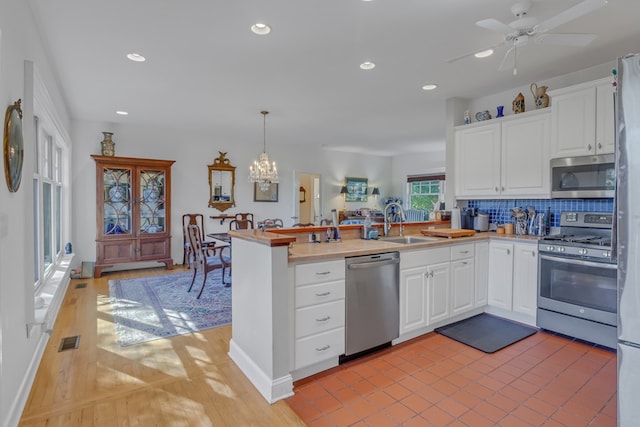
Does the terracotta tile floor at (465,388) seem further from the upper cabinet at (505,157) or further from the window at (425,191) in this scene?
the window at (425,191)

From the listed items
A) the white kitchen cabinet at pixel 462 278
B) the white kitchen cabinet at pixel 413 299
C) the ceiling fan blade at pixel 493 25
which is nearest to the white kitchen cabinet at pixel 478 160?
the white kitchen cabinet at pixel 462 278

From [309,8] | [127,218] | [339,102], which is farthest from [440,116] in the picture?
[127,218]

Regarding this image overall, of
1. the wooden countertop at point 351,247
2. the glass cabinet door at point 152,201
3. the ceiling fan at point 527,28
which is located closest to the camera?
the ceiling fan at point 527,28

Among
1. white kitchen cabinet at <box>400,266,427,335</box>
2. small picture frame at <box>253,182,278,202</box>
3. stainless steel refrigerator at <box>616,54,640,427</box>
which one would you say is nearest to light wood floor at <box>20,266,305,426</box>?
white kitchen cabinet at <box>400,266,427,335</box>

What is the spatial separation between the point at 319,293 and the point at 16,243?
1.89 m

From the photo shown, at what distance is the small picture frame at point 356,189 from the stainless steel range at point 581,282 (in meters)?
5.98

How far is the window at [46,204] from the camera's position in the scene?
302 centimetres

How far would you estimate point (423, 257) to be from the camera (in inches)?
116

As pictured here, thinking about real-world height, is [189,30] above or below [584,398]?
above

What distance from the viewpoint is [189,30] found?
2.56m

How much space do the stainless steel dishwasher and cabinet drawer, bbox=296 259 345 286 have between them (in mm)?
83

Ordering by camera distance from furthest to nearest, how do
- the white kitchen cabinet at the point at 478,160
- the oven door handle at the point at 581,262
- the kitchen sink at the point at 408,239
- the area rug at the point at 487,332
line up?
the white kitchen cabinet at the point at 478,160 < the kitchen sink at the point at 408,239 < the area rug at the point at 487,332 < the oven door handle at the point at 581,262

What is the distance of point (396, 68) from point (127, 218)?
4.94 m

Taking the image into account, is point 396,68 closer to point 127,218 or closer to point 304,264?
point 304,264
